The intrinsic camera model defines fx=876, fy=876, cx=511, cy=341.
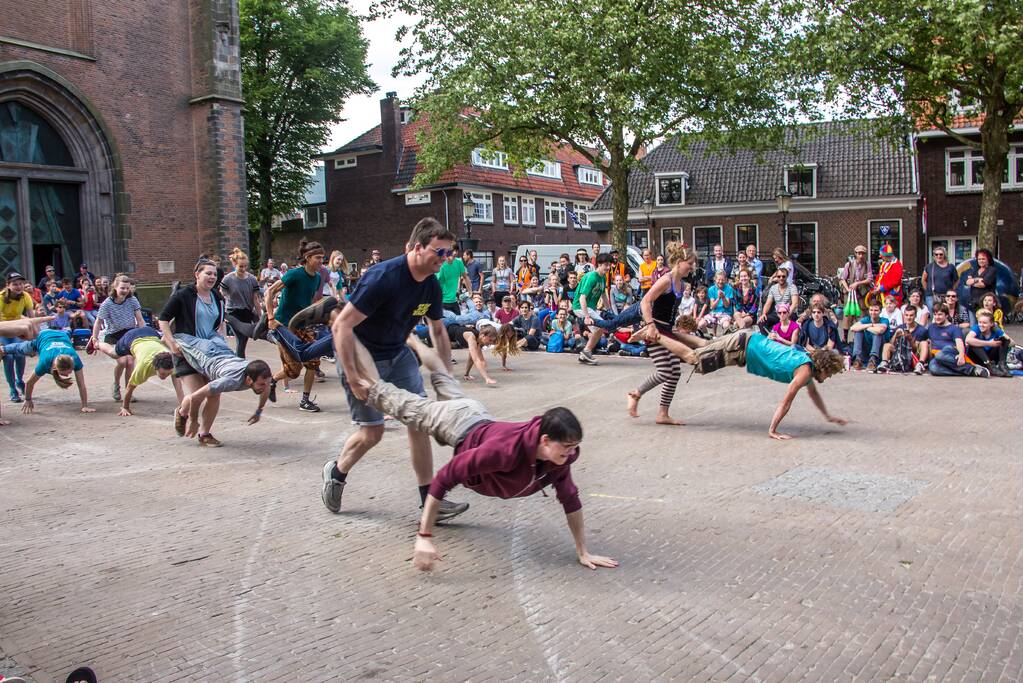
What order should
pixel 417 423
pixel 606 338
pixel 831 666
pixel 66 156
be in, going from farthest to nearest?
pixel 66 156 → pixel 606 338 → pixel 417 423 → pixel 831 666

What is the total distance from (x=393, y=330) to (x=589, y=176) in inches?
2187

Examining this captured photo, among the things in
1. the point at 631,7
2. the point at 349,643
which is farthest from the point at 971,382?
the point at 631,7

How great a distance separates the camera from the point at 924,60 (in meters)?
20.9

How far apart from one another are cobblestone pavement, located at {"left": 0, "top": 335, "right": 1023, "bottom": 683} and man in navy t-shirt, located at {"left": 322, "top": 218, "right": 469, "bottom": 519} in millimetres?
393

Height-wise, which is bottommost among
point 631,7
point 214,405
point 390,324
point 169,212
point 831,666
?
point 831,666

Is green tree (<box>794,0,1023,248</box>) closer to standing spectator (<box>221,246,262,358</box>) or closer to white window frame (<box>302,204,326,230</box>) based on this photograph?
standing spectator (<box>221,246,262,358</box>)

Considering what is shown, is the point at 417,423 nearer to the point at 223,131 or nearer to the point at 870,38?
the point at 870,38

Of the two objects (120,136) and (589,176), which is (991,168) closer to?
(120,136)

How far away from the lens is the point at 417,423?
5.01 m

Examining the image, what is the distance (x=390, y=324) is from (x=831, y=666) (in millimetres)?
3172

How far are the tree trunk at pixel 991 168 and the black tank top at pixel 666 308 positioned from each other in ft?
52.5

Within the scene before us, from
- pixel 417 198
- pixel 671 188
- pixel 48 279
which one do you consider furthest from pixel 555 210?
pixel 48 279

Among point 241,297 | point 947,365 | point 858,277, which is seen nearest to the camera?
point 241,297

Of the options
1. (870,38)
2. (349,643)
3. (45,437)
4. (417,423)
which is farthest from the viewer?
(870,38)
